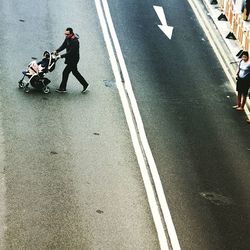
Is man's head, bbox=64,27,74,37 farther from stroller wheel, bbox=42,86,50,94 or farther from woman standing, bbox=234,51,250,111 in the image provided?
woman standing, bbox=234,51,250,111

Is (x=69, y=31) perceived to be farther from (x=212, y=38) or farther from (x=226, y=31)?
(x=226, y=31)

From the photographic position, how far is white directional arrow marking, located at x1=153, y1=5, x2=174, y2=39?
20.5 m

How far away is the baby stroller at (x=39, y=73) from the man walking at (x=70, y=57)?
29 centimetres

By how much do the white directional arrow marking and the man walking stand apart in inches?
193

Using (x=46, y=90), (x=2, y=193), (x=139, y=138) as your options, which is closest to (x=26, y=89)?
(x=46, y=90)

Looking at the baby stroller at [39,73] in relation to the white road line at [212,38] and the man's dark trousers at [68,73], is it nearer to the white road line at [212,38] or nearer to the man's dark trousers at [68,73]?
the man's dark trousers at [68,73]

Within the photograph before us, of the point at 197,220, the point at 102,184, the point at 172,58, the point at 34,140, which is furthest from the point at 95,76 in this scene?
the point at 197,220

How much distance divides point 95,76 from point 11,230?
7030mm

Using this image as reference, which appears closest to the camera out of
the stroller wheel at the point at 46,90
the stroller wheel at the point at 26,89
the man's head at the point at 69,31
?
the man's head at the point at 69,31

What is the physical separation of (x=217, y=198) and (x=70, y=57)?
529 centimetres

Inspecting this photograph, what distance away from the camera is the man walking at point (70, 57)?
16.0 m

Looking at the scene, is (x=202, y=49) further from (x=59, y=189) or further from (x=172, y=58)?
(x=59, y=189)

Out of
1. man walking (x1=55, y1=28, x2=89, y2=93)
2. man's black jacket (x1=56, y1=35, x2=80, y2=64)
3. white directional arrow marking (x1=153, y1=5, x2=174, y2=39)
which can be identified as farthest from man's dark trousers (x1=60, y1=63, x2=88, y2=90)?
white directional arrow marking (x1=153, y1=5, x2=174, y2=39)

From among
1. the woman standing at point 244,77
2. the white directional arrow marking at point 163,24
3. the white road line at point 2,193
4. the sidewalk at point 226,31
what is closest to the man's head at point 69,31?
the white road line at point 2,193
